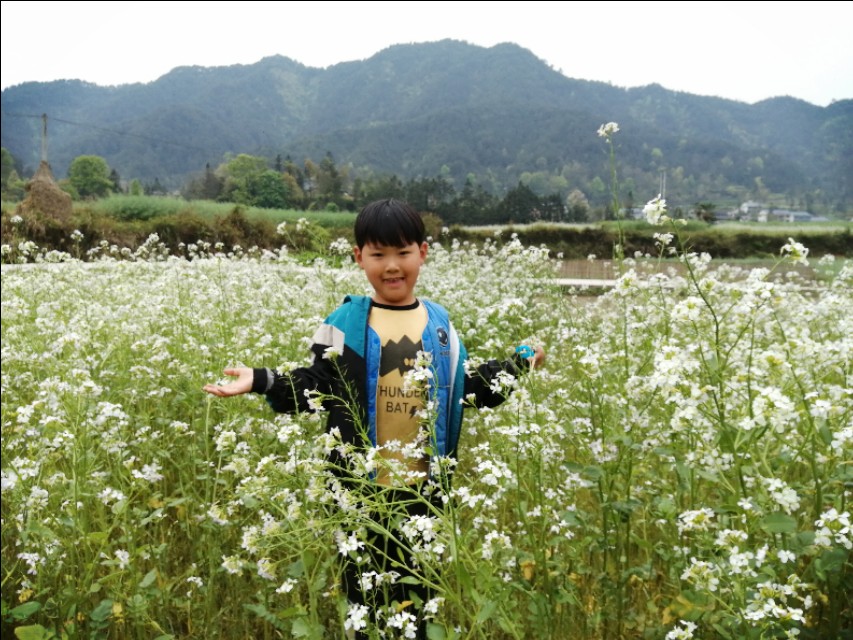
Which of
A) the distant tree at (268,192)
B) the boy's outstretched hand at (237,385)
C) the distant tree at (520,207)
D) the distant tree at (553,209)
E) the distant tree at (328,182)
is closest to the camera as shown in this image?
the boy's outstretched hand at (237,385)

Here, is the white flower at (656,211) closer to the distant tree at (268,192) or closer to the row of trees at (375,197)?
the row of trees at (375,197)

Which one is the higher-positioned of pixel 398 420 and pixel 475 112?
pixel 475 112

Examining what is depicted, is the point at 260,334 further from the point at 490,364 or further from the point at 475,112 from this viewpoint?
the point at 475,112

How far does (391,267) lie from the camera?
2.33 metres

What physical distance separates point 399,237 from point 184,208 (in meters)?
23.0

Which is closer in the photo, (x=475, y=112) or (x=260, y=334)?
(x=260, y=334)

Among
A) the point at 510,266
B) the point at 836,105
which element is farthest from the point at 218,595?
the point at 836,105

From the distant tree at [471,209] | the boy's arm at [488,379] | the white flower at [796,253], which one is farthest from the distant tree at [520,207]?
the white flower at [796,253]

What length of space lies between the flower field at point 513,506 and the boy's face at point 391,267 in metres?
0.52

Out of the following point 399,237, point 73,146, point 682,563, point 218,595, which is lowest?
point 218,595

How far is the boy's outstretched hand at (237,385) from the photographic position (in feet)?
6.85

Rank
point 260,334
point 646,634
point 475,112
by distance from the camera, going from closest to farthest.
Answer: point 646,634 → point 260,334 → point 475,112

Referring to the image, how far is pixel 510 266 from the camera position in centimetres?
853

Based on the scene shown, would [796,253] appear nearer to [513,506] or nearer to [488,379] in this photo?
[488,379]
